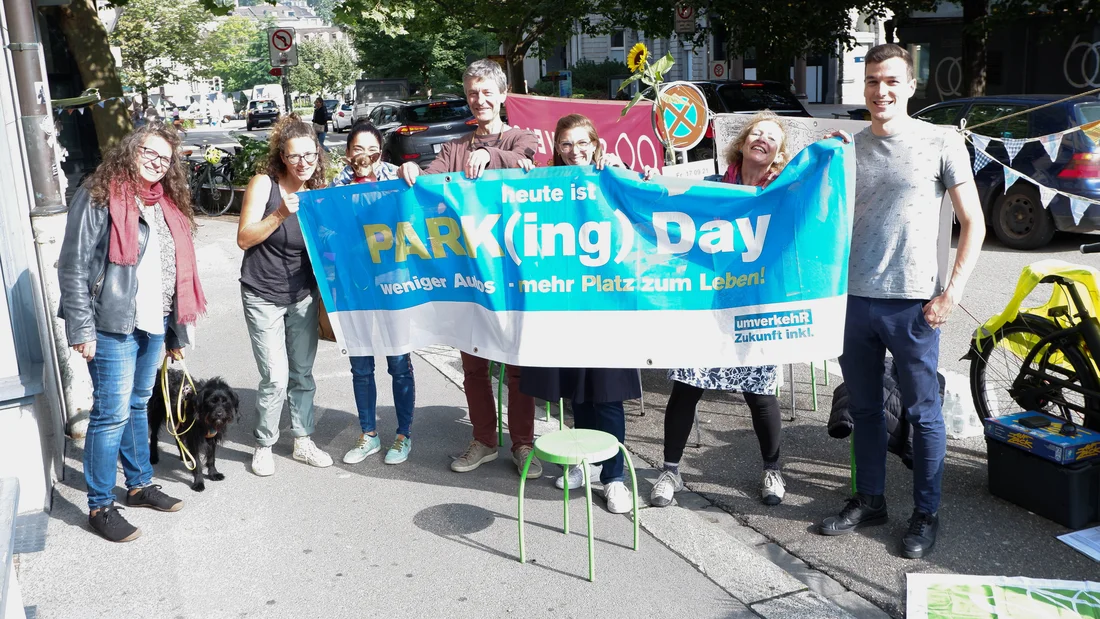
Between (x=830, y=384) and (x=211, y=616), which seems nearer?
(x=211, y=616)

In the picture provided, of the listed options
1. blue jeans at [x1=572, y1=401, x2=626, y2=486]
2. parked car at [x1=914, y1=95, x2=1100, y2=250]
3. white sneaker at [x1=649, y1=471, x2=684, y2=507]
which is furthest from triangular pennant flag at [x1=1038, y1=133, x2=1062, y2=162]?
blue jeans at [x1=572, y1=401, x2=626, y2=486]

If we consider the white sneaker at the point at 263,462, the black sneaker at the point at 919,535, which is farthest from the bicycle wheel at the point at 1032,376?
the white sneaker at the point at 263,462

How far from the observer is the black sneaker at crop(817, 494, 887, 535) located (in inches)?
174

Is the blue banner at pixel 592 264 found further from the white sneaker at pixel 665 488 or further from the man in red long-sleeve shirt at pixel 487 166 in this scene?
the white sneaker at pixel 665 488

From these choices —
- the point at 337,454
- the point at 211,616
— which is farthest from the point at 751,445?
the point at 211,616

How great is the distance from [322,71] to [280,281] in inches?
3669

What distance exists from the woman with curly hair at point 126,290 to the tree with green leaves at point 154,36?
3800cm

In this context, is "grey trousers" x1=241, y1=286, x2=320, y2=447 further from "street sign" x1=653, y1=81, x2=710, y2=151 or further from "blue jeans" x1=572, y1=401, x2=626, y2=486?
"street sign" x1=653, y1=81, x2=710, y2=151

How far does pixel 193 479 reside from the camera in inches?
208

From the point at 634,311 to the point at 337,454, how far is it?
6.88 ft

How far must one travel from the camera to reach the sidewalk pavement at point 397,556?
12.9 feet

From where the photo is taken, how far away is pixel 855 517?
4.44 metres

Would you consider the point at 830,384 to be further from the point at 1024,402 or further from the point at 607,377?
the point at 607,377

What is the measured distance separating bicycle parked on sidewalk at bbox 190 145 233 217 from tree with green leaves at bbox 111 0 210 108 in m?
25.4
